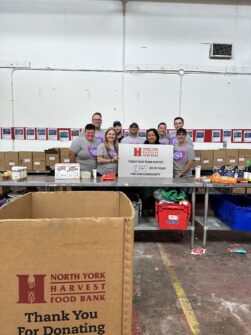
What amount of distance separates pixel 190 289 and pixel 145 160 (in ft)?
5.62

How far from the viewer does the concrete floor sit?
206 centimetres

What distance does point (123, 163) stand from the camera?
12.3 ft

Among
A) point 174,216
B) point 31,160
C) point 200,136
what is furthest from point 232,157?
point 31,160

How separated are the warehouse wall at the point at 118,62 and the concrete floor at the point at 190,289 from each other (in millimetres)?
3125

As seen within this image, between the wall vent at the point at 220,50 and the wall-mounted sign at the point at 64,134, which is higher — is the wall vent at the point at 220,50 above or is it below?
above

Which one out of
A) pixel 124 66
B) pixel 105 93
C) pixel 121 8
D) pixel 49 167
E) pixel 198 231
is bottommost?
pixel 198 231

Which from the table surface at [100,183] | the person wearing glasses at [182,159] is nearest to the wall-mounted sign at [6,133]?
the table surface at [100,183]

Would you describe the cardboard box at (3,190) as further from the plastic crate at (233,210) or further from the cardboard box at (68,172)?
the plastic crate at (233,210)

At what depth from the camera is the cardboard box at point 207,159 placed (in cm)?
547

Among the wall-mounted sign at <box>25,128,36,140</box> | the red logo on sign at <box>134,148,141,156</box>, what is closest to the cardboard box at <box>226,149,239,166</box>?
the red logo on sign at <box>134,148,141,156</box>

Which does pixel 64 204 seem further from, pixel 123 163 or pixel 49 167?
pixel 49 167

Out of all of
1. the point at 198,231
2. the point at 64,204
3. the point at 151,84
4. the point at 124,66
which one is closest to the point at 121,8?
the point at 124,66

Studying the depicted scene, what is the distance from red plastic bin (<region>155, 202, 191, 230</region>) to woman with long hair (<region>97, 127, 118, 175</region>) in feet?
2.83

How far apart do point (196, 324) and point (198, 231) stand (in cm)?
220
